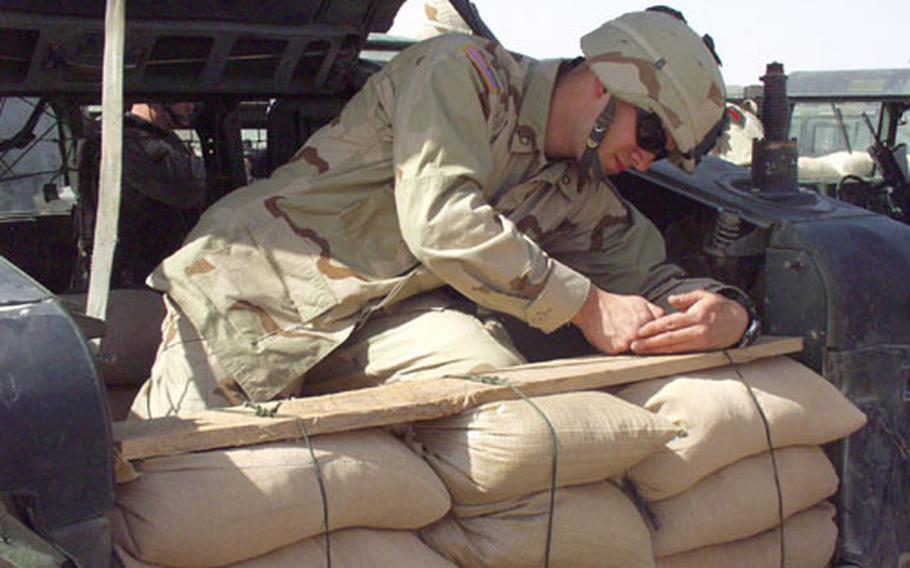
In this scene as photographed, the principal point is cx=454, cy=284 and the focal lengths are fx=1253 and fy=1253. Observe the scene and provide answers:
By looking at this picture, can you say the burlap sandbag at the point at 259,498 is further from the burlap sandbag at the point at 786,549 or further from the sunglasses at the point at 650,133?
the sunglasses at the point at 650,133

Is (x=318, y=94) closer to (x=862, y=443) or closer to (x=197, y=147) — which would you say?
(x=197, y=147)

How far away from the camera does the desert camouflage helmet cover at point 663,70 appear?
8.55ft

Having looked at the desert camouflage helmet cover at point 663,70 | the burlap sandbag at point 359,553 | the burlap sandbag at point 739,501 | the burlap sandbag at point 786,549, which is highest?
the desert camouflage helmet cover at point 663,70

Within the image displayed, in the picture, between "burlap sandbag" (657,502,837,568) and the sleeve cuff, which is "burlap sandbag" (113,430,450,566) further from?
"burlap sandbag" (657,502,837,568)

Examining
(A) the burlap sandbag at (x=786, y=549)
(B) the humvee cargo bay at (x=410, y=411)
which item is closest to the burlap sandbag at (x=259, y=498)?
(B) the humvee cargo bay at (x=410, y=411)

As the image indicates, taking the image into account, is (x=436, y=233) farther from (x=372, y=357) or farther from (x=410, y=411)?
(x=410, y=411)

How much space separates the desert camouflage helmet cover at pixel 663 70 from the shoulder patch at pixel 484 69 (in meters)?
0.22

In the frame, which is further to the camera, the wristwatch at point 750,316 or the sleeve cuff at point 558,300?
the wristwatch at point 750,316

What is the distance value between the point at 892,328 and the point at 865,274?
14cm

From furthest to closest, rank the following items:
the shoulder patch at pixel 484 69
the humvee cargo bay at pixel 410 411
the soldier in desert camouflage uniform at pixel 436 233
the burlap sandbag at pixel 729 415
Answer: the shoulder patch at pixel 484 69 → the soldier in desert camouflage uniform at pixel 436 233 → the burlap sandbag at pixel 729 415 → the humvee cargo bay at pixel 410 411

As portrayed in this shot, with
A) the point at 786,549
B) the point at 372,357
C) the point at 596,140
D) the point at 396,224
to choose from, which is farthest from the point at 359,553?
the point at 596,140

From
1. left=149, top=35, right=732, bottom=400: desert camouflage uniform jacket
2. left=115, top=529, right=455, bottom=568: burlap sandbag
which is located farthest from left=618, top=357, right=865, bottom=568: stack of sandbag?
left=115, top=529, right=455, bottom=568: burlap sandbag

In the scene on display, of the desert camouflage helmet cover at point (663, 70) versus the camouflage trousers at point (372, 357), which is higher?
the desert camouflage helmet cover at point (663, 70)

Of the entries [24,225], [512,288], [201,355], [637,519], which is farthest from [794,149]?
[24,225]
